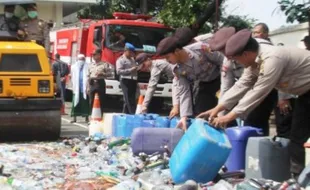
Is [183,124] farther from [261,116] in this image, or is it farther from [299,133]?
[299,133]

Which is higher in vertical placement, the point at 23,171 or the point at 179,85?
the point at 179,85

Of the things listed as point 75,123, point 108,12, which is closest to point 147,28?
point 75,123

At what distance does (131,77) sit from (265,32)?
18.2 ft

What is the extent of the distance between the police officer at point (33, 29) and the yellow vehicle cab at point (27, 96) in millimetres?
1060

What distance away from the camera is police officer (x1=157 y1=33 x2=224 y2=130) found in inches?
295

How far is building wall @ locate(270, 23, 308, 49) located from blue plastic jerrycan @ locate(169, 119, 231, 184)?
26.8ft

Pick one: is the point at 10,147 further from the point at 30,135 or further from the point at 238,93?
the point at 238,93

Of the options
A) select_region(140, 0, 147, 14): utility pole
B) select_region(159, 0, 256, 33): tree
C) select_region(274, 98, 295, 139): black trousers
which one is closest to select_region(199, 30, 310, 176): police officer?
select_region(274, 98, 295, 139): black trousers

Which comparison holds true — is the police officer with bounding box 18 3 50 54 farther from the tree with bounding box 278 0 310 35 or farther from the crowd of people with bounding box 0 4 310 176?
the tree with bounding box 278 0 310 35

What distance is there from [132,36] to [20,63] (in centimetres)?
737

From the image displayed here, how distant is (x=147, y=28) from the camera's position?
59.1 ft

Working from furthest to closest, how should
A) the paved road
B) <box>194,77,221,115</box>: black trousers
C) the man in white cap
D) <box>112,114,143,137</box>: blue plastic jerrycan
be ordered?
the man in white cap
the paved road
<box>112,114,143,137</box>: blue plastic jerrycan
<box>194,77,221,115</box>: black trousers

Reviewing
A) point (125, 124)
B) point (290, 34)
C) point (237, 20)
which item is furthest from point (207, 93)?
point (237, 20)

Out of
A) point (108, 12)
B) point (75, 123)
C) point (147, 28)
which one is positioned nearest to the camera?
point (75, 123)
